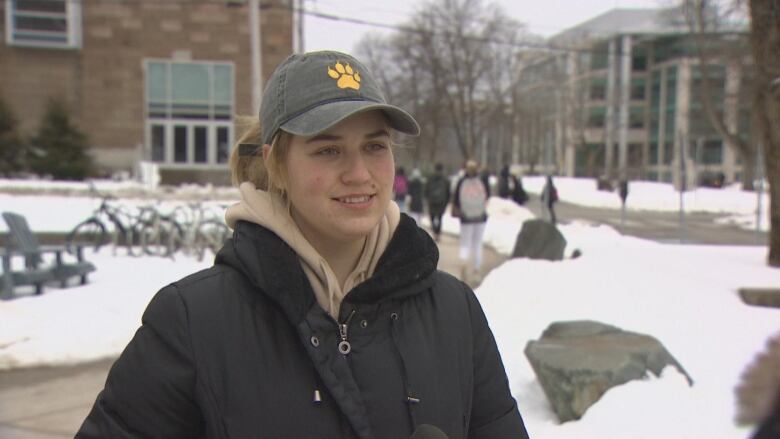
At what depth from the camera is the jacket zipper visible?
154 centimetres

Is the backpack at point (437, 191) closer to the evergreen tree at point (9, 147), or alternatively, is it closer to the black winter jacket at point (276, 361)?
the black winter jacket at point (276, 361)

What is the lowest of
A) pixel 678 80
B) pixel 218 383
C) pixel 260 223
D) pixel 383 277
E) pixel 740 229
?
pixel 740 229

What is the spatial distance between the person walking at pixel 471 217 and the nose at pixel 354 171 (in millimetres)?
8954

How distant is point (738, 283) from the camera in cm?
799

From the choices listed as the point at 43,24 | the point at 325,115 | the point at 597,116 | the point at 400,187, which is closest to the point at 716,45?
the point at 400,187

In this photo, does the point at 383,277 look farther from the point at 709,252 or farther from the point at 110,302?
the point at 709,252

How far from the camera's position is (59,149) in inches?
1065

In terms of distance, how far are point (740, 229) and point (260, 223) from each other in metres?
23.8

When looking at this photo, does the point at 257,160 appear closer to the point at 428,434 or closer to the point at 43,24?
the point at 428,434

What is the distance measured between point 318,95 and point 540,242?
30.7 ft

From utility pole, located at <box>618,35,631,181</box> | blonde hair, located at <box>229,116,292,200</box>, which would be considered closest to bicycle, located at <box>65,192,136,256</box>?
blonde hair, located at <box>229,116,292,200</box>

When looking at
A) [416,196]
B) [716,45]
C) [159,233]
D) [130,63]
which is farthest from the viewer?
[716,45]

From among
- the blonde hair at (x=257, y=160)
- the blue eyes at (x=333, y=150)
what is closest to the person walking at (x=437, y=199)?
the blonde hair at (x=257, y=160)

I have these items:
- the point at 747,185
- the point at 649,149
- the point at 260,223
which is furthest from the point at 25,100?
the point at 649,149
